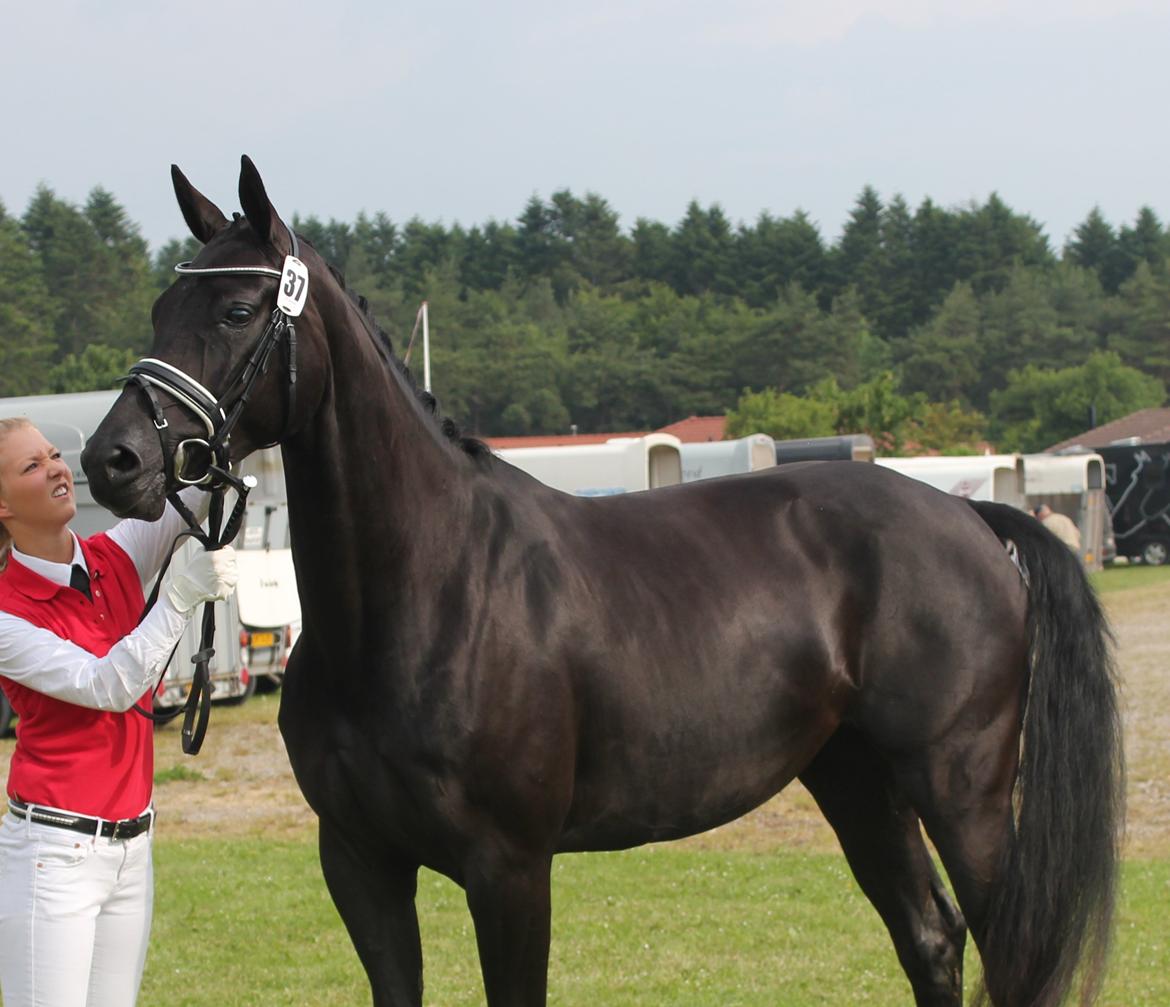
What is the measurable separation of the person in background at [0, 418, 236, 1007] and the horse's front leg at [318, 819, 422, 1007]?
1.44 feet

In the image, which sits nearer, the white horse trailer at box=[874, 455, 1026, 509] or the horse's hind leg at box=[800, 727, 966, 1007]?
the horse's hind leg at box=[800, 727, 966, 1007]

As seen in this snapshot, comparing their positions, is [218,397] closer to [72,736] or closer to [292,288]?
[292,288]

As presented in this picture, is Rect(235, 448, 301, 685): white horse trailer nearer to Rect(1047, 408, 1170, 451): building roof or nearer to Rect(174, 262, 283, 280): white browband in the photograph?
Rect(174, 262, 283, 280): white browband

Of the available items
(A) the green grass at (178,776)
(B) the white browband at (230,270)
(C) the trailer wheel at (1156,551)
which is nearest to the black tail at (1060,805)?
(B) the white browband at (230,270)

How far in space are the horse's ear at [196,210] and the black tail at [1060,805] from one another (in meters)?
2.57

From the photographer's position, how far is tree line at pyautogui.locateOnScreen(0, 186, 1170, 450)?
2916 inches

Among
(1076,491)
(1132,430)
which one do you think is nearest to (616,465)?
(1076,491)

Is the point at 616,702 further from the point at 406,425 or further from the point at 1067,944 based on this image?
the point at 1067,944

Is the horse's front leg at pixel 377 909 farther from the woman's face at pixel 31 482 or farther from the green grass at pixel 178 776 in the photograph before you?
the green grass at pixel 178 776

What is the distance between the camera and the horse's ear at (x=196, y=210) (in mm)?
3105

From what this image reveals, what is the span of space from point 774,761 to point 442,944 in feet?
8.83

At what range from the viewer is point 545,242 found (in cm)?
11656

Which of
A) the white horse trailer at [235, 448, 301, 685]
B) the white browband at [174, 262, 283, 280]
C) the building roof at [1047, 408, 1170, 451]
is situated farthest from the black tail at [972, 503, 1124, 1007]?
the building roof at [1047, 408, 1170, 451]

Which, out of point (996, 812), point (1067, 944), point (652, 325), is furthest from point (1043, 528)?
point (652, 325)
